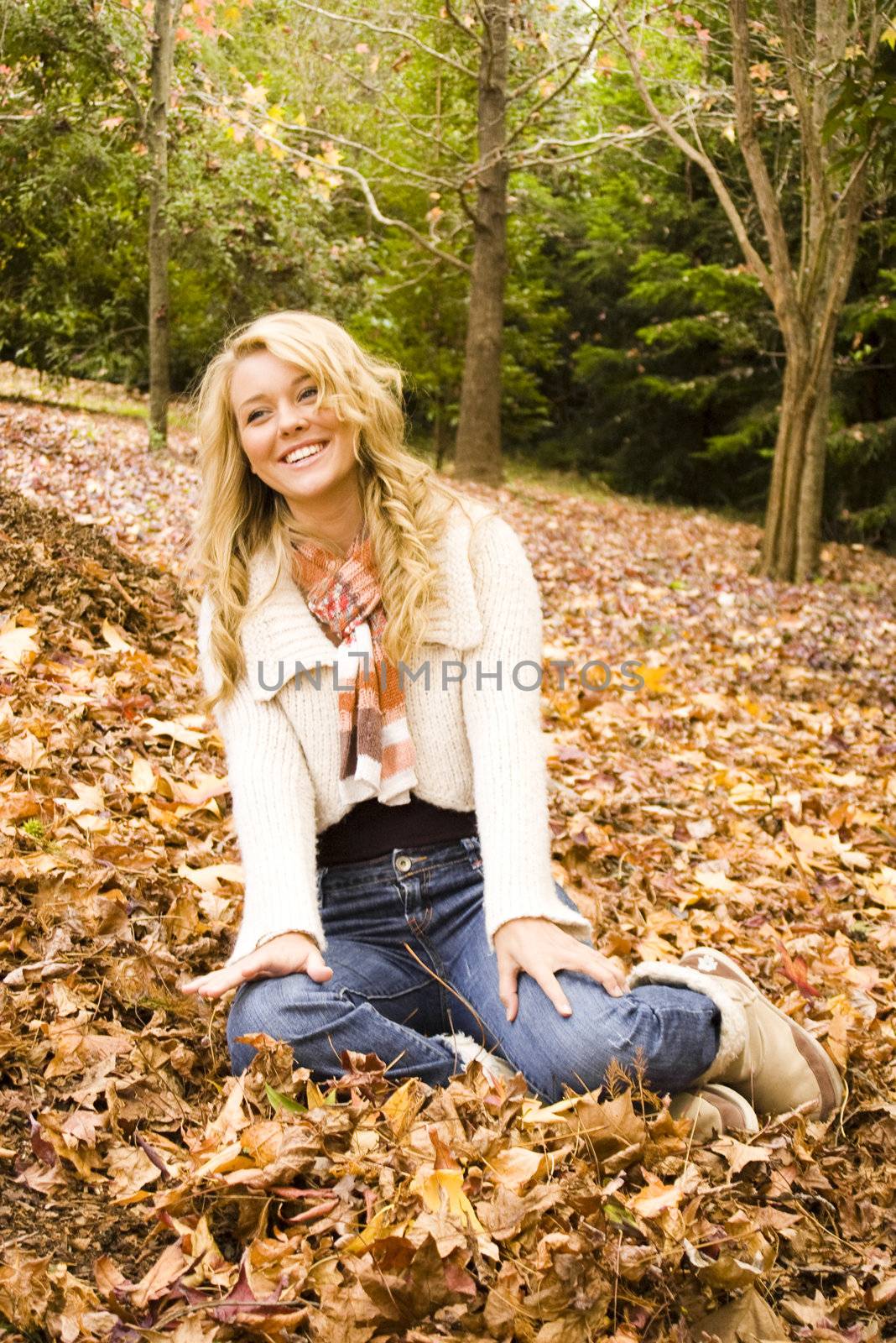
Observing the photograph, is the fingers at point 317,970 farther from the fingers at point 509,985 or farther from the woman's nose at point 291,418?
the woman's nose at point 291,418

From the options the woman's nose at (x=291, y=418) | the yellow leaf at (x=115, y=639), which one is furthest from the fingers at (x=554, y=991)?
the yellow leaf at (x=115, y=639)

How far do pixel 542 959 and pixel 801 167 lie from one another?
7582mm

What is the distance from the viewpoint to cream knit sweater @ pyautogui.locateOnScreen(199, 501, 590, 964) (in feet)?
7.11

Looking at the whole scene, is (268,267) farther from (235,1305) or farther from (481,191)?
(235,1305)

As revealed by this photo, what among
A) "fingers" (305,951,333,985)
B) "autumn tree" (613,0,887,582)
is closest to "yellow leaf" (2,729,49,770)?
"fingers" (305,951,333,985)

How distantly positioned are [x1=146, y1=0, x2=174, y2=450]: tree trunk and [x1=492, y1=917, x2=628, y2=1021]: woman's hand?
6655mm

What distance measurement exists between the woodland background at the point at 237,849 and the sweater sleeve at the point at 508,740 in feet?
1.12

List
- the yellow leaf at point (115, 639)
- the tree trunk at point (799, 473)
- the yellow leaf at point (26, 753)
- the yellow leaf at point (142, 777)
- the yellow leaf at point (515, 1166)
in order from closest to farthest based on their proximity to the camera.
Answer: the yellow leaf at point (515, 1166) → the yellow leaf at point (26, 753) → the yellow leaf at point (142, 777) → the yellow leaf at point (115, 639) → the tree trunk at point (799, 473)

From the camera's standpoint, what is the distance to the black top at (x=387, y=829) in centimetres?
229

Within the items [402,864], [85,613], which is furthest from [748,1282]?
[85,613]

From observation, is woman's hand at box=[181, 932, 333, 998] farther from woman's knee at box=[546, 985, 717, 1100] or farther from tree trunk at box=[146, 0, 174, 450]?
tree trunk at box=[146, 0, 174, 450]

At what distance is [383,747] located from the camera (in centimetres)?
223

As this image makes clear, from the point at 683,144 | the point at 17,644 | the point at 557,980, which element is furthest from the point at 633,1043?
the point at 683,144

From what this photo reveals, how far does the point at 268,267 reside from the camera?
990 cm
